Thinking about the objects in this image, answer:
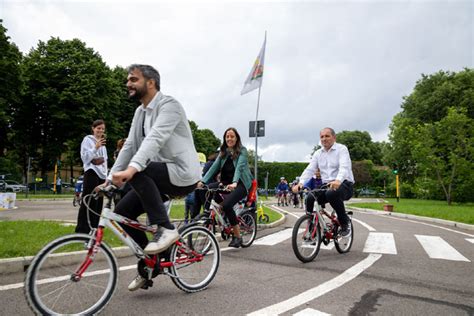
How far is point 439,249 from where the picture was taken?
22.1 feet

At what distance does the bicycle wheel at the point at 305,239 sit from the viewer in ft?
17.0

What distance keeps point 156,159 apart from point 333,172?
3.59 metres

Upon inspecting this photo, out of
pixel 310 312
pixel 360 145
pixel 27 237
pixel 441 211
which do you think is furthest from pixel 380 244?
pixel 360 145

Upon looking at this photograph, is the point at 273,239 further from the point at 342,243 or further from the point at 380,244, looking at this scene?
the point at 380,244

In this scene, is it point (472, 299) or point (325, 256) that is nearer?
point (472, 299)

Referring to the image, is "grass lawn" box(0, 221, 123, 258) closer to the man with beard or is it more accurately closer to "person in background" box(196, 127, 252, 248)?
the man with beard

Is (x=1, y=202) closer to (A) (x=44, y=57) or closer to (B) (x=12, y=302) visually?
(B) (x=12, y=302)

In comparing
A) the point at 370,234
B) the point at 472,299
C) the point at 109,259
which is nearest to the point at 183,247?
the point at 109,259

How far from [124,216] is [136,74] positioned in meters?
1.24

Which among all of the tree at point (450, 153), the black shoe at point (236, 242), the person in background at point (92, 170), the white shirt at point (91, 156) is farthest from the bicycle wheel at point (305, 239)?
the tree at point (450, 153)

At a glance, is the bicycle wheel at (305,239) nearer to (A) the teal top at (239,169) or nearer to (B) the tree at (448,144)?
(A) the teal top at (239,169)

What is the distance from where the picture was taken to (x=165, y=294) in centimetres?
353

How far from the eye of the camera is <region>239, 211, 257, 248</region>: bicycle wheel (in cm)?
674

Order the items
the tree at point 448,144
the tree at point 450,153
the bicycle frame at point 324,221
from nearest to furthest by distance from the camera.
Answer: the bicycle frame at point 324,221 < the tree at point 450,153 < the tree at point 448,144
